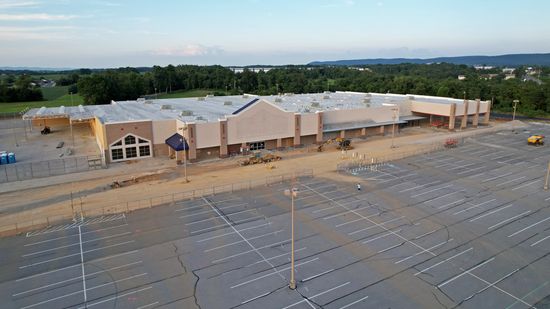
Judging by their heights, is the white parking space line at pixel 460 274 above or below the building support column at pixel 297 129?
below

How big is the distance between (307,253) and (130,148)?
1531 inches

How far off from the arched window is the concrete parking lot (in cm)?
2205

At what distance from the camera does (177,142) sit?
5447 cm

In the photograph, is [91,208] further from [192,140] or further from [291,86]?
[291,86]

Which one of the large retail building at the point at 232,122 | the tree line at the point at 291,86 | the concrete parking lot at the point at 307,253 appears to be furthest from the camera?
the tree line at the point at 291,86

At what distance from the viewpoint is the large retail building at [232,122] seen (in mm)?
57250

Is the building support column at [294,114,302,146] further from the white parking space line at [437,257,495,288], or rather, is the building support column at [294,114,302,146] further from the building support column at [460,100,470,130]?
the building support column at [460,100,470,130]

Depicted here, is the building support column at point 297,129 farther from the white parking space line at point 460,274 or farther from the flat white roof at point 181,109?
the white parking space line at point 460,274

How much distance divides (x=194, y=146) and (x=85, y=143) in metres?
26.4

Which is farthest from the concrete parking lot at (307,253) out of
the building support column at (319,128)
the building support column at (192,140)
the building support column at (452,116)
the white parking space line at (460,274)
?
the building support column at (452,116)

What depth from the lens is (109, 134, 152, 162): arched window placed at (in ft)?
186

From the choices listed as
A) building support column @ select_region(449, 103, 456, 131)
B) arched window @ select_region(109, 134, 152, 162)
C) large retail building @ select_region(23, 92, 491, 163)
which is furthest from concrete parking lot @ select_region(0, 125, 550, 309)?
building support column @ select_region(449, 103, 456, 131)

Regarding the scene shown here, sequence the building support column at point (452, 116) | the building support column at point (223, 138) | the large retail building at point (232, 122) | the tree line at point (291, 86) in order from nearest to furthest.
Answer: the large retail building at point (232, 122) < the building support column at point (223, 138) < the building support column at point (452, 116) < the tree line at point (291, 86)

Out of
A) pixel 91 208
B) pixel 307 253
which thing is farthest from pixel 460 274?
pixel 91 208
